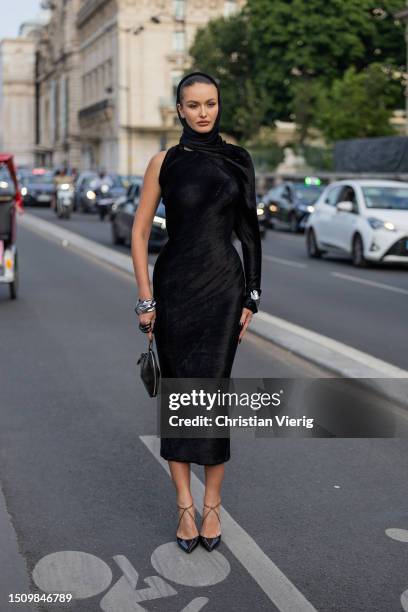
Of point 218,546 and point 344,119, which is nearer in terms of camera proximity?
point 218,546

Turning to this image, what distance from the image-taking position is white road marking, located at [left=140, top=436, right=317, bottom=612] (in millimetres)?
4367

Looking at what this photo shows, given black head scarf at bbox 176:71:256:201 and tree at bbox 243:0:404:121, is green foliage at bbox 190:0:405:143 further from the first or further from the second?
black head scarf at bbox 176:71:256:201

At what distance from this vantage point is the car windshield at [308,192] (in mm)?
35281

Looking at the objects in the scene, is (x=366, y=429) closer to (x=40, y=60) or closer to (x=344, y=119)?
(x=344, y=119)

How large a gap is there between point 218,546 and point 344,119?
140 ft

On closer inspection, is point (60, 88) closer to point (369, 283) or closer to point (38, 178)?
point (38, 178)

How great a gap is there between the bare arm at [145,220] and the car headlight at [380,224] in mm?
16726

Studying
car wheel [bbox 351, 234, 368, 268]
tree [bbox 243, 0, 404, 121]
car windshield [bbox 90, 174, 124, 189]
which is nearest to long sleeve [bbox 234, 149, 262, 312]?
car wheel [bbox 351, 234, 368, 268]

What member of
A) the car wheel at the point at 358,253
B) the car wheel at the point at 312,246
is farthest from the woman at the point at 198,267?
the car wheel at the point at 312,246

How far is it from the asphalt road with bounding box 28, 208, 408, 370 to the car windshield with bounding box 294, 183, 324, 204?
8976 millimetres

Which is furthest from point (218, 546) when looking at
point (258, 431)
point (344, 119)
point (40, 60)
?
point (40, 60)

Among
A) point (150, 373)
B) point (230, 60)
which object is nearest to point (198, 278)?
point (150, 373)

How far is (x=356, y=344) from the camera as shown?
11.1 m

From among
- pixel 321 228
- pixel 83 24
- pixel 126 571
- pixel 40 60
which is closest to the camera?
pixel 126 571
